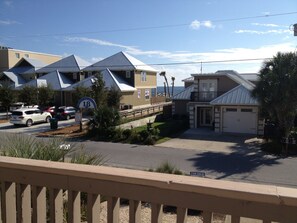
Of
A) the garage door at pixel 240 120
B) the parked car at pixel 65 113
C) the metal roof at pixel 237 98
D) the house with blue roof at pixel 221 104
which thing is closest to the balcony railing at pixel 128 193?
the house with blue roof at pixel 221 104

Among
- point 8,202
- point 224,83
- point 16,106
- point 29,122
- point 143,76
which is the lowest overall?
point 29,122

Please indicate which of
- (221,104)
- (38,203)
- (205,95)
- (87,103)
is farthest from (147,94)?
(38,203)

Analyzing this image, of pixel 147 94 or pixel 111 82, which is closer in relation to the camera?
pixel 111 82

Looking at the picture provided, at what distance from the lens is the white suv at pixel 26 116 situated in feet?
105

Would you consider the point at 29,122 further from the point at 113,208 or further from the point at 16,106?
the point at 113,208

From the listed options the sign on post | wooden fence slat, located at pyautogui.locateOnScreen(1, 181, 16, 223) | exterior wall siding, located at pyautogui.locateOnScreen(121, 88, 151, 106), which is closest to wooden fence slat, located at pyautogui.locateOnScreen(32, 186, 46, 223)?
wooden fence slat, located at pyautogui.locateOnScreen(1, 181, 16, 223)

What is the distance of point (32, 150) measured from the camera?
15.8ft

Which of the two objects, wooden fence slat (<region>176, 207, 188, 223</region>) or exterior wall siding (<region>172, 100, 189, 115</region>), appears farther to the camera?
exterior wall siding (<region>172, 100, 189, 115</region>)

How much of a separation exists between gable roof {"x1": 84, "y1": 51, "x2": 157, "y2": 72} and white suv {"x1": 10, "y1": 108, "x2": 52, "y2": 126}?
15.7 m

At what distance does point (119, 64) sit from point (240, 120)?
23877 mm

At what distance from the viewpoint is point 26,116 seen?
32406mm

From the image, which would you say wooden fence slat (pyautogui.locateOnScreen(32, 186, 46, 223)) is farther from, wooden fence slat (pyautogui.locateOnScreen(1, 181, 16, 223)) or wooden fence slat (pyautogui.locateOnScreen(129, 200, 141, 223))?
wooden fence slat (pyautogui.locateOnScreen(129, 200, 141, 223))

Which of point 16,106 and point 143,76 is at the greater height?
point 143,76

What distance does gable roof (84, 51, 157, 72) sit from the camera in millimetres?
47044
